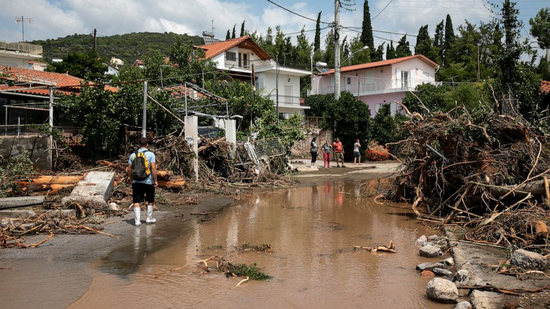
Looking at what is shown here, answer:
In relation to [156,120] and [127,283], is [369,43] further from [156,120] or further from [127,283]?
[127,283]

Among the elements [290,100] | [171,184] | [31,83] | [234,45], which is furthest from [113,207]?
[290,100]

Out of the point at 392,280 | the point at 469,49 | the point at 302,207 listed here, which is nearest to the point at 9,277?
the point at 392,280

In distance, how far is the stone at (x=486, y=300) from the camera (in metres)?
5.38

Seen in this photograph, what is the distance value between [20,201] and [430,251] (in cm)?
923

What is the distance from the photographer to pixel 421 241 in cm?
891

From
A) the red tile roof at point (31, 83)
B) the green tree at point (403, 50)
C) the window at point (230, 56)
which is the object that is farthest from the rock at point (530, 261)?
the green tree at point (403, 50)

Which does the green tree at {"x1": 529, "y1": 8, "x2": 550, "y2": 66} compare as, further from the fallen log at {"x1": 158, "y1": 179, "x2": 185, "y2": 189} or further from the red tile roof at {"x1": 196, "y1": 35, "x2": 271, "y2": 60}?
the fallen log at {"x1": 158, "y1": 179, "x2": 185, "y2": 189}

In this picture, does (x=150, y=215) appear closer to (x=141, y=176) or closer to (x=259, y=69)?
(x=141, y=176)

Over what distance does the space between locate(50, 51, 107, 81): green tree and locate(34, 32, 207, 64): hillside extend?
38.6m

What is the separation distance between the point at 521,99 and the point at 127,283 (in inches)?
651

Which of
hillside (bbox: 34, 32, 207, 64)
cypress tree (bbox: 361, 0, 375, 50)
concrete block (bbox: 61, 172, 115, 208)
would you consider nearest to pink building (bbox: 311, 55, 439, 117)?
cypress tree (bbox: 361, 0, 375, 50)

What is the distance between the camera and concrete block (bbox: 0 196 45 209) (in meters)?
11.0

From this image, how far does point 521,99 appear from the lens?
17.8 meters

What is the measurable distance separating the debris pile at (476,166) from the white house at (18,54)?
4554 centimetres
